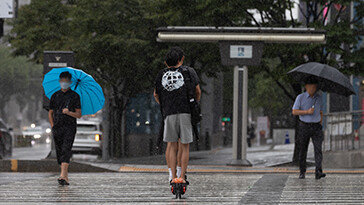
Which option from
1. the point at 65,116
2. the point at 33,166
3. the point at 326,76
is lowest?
the point at 33,166

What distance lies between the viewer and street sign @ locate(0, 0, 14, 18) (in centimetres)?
1459

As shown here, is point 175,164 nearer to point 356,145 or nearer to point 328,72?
point 328,72

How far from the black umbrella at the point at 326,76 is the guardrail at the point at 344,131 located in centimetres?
668

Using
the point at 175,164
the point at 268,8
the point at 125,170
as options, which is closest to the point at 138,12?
the point at 268,8

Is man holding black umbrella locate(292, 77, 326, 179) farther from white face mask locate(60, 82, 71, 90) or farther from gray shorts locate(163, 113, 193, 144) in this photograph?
gray shorts locate(163, 113, 193, 144)

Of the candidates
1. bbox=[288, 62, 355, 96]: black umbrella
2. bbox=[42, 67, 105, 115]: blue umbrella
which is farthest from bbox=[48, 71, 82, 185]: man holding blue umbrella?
bbox=[288, 62, 355, 96]: black umbrella

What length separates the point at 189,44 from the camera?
2427 cm

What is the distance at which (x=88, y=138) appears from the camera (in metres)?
28.4

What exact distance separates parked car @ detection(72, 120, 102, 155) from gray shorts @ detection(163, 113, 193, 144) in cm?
1994

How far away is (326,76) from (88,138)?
54.6ft

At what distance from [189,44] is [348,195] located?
1581cm

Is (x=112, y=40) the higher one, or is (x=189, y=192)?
(x=112, y=40)

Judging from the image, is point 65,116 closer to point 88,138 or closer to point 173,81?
point 173,81

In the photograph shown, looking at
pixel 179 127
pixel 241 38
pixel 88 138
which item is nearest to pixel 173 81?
pixel 179 127
